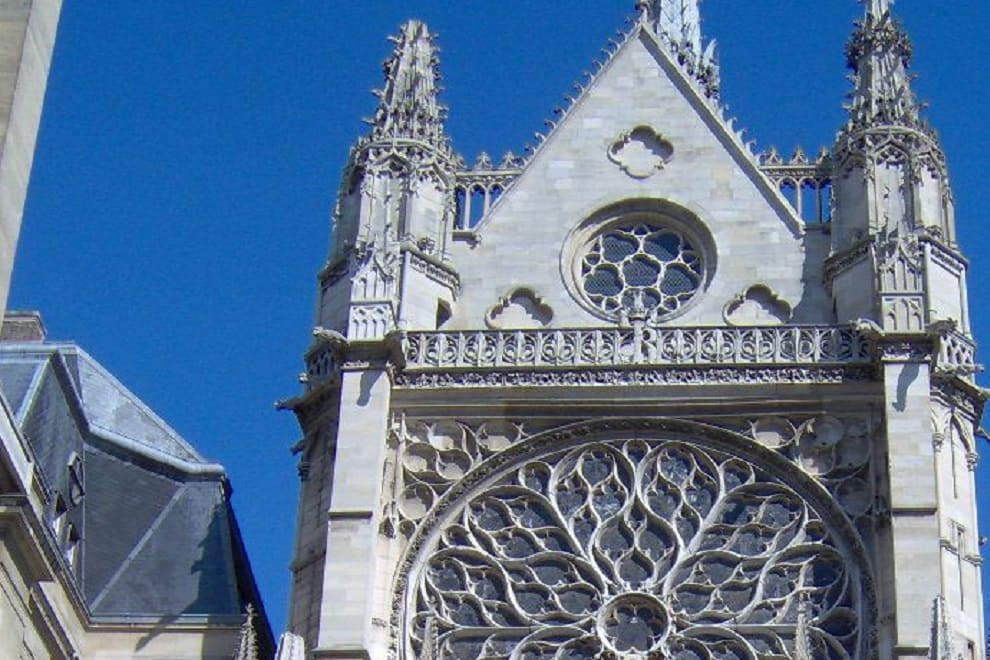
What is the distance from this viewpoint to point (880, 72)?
89.9 ft

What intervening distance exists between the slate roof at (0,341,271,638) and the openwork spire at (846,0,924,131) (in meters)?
8.25

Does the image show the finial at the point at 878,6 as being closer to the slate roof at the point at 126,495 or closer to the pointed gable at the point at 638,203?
the pointed gable at the point at 638,203

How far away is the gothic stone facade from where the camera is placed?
926 inches

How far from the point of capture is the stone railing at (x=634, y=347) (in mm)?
24891

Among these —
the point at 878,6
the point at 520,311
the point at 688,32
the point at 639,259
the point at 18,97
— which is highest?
the point at 688,32

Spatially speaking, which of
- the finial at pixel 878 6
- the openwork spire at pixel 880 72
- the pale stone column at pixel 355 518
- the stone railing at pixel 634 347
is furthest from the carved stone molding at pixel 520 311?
the finial at pixel 878 6

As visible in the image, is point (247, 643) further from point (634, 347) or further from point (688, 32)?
point (688, 32)

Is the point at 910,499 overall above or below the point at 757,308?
below

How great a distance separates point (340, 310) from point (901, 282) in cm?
594

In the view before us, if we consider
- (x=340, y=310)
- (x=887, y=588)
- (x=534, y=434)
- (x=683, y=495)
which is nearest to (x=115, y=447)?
(x=340, y=310)

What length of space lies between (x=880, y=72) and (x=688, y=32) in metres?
15.3

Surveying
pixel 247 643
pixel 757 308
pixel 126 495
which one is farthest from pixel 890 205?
pixel 126 495

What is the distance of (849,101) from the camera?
2730 centimetres

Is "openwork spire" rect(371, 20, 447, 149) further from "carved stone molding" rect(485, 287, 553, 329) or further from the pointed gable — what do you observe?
"carved stone molding" rect(485, 287, 553, 329)
